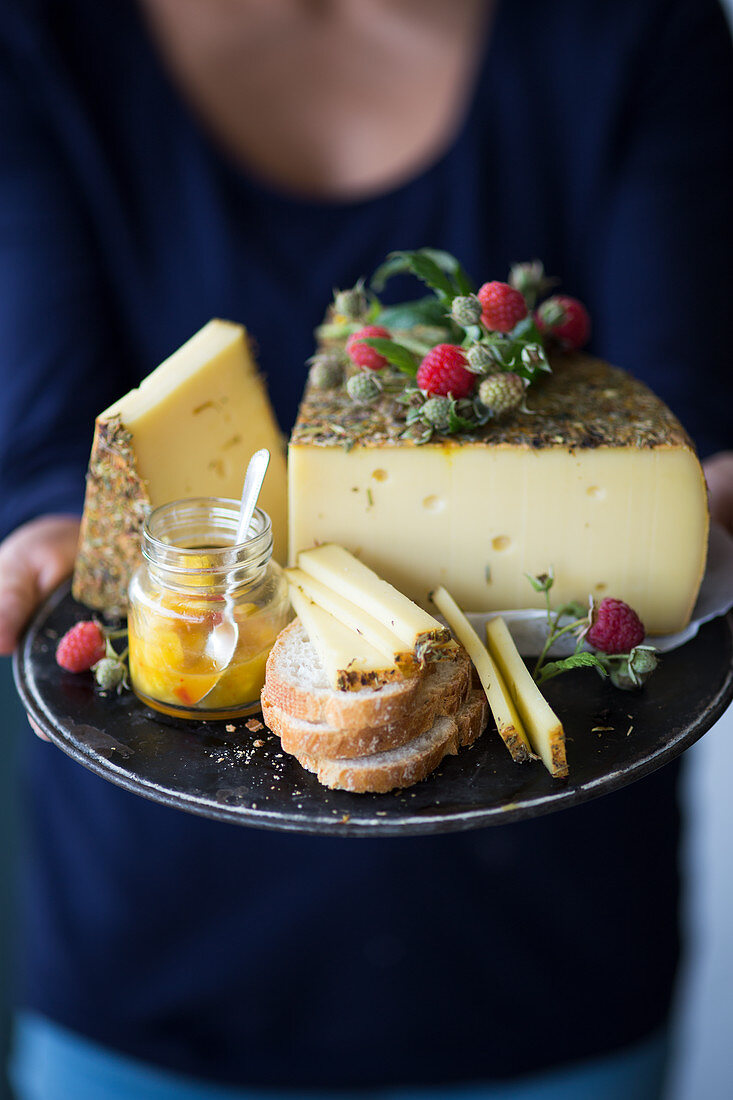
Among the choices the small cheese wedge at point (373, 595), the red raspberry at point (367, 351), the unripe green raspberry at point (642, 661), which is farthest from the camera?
the red raspberry at point (367, 351)

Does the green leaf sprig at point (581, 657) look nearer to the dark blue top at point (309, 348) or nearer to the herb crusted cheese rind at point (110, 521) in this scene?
the herb crusted cheese rind at point (110, 521)

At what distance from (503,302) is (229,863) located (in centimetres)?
158

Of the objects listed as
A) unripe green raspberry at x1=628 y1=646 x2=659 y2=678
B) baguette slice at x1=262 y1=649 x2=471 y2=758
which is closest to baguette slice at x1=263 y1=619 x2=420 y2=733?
baguette slice at x1=262 y1=649 x2=471 y2=758

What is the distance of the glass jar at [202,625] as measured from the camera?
1.30m

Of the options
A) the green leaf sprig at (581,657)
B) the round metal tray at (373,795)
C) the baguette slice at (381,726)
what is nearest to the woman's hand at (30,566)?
the round metal tray at (373,795)

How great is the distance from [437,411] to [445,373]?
0.06m

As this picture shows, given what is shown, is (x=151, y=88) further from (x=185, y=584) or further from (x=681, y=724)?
(x=681, y=724)

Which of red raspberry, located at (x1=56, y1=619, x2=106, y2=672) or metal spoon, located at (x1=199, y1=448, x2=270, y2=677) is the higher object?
metal spoon, located at (x1=199, y1=448, x2=270, y2=677)

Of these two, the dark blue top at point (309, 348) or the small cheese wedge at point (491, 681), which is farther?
the dark blue top at point (309, 348)

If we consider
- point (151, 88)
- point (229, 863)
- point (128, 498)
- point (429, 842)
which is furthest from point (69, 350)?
point (429, 842)

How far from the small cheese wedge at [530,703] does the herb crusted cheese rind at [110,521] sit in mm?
596

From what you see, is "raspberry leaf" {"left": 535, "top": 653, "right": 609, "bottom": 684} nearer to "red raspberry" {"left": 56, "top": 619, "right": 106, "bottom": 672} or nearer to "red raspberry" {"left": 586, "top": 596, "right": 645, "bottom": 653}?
"red raspberry" {"left": 586, "top": 596, "right": 645, "bottom": 653}

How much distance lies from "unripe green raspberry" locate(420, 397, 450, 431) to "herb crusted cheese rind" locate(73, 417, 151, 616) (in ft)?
1.51

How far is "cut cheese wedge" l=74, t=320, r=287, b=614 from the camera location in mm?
1455
